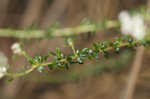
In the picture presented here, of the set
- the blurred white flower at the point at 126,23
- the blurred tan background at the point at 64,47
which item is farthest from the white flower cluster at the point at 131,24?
the blurred tan background at the point at 64,47

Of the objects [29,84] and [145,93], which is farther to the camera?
[29,84]

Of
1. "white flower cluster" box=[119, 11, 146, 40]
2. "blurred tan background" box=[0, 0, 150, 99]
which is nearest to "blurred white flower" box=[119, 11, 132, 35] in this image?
"white flower cluster" box=[119, 11, 146, 40]

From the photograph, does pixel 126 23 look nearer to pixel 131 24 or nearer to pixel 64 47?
pixel 131 24

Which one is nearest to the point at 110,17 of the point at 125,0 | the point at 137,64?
the point at 125,0

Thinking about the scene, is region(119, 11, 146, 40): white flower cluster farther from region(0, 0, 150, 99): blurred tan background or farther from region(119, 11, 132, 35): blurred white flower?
region(0, 0, 150, 99): blurred tan background

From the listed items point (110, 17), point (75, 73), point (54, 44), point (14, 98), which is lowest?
point (14, 98)

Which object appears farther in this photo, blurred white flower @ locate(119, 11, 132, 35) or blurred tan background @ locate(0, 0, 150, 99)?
blurred tan background @ locate(0, 0, 150, 99)

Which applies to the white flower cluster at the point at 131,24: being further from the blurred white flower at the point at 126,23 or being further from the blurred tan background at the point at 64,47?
the blurred tan background at the point at 64,47

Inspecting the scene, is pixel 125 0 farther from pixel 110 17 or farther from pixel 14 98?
pixel 14 98
